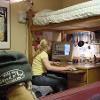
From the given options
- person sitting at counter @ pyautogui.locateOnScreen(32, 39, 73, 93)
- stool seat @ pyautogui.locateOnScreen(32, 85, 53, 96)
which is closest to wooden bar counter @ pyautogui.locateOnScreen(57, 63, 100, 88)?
person sitting at counter @ pyautogui.locateOnScreen(32, 39, 73, 93)

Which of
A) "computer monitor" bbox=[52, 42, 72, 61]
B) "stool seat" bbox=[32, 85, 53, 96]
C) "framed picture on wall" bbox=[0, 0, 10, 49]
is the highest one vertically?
"framed picture on wall" bbox=[0, 0, 10, 49]

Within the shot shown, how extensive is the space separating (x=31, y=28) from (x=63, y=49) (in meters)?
0.71

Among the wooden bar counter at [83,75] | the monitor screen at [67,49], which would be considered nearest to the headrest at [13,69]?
the wooden bar counter at [83,75]

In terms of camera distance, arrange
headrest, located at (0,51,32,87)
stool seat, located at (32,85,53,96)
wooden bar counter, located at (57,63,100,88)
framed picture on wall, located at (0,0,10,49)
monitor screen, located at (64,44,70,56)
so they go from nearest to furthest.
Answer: headrest, located at (0,51,32,87) < stool seat, located at (32,85,53,96) < wooden bar counter, located at (57,63,100,88) < framed picture on wall, located at (0,0,10,49) < monitor screen, located at (64,44,70,56)

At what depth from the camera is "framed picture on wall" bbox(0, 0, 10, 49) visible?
11.3ft

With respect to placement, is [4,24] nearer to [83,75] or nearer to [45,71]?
[45,71]

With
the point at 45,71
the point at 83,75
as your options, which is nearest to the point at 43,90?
the point at 45,71

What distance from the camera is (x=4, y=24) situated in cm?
349

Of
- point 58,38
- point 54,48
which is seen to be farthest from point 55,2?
point 54,48

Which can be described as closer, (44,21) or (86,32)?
(44,21)

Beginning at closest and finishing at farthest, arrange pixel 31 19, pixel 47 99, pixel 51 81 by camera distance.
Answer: pixel 47 99, pixel 51 81, pixel 31 19

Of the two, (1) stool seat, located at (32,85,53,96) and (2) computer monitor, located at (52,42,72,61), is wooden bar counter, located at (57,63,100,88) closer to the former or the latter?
(1) stool seat, located at (32,85,53,96)

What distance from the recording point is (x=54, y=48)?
3.99 meters

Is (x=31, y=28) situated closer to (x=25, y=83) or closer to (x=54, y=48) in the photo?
(x=54, y=48)
